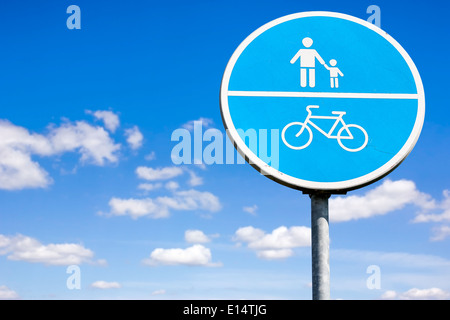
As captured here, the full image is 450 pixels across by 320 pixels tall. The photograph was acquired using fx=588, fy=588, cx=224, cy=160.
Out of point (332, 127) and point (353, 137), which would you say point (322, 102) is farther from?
point (353, 137)

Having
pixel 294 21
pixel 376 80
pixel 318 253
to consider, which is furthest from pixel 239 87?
pixel 318 253

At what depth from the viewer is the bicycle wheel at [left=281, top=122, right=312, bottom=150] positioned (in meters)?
4.64

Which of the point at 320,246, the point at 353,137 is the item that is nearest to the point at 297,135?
the point at 353,137

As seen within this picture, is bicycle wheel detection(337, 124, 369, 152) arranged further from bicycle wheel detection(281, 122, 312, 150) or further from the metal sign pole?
the metal sign pole

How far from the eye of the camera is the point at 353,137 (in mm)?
4672

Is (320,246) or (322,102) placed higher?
(322,102)

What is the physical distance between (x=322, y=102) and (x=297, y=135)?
36 centimetres

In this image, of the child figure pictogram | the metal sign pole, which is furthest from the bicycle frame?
the metal sign pole

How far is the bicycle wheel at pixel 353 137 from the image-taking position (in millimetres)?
4672

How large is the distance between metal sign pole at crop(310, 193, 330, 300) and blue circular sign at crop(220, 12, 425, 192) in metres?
0.18

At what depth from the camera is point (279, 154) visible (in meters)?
4.64

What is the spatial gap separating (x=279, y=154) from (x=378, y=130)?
831 millimetres

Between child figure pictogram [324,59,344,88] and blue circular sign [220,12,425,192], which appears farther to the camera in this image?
child figure pictogram [324,59,344,88]
